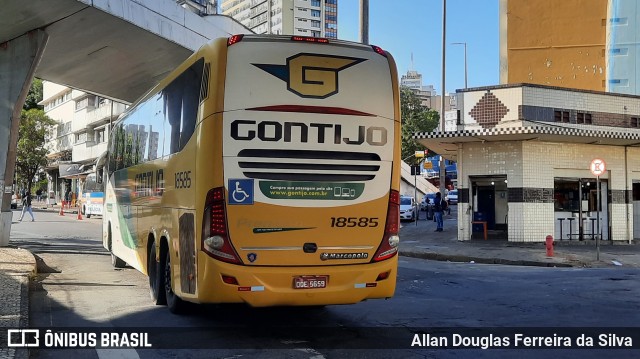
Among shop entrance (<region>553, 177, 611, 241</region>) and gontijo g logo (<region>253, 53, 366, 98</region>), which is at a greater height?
gontijo g logo (<region>253, 53, 366, 98</region>)

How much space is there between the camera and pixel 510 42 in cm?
3186

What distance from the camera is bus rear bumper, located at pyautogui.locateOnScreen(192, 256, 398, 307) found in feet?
21.7

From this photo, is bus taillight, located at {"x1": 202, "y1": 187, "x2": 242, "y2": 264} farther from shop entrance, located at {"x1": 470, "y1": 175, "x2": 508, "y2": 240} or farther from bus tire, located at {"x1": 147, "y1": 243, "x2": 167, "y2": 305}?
shop entrance, located at {"x1": 470, "y1": 175, "x2": 508, "y2": 240}

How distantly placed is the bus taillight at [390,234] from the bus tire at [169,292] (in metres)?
2.98

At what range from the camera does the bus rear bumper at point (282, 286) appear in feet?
21.7

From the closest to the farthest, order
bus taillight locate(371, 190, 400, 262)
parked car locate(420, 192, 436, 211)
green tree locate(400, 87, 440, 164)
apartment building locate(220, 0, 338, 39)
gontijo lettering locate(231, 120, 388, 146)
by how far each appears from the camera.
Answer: gontijo lettering locate(231, 120, 388, 146), bus taillight locate(371, 190, 400, 262), parked car locate(420, 192, 436, 211), green tree locate(400, 87, 440, 164), apartment building locate(220, 0, 338, 39)

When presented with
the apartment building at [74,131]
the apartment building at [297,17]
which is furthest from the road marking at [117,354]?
the apartment building at [297,17]

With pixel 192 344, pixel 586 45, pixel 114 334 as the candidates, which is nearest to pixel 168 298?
pixel 114 334

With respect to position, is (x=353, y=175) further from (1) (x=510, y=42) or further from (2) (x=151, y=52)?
(1) (x=510, y=42)

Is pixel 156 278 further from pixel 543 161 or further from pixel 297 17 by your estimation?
pixel 297 17

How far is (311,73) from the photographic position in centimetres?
706

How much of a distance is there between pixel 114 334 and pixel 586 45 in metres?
31.3

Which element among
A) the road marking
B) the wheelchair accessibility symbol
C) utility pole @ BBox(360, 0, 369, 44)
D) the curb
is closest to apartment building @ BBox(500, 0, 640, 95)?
utility pole @ BBox(360, 0, 369, 44)

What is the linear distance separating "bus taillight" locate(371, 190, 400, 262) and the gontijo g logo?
1552 mm
